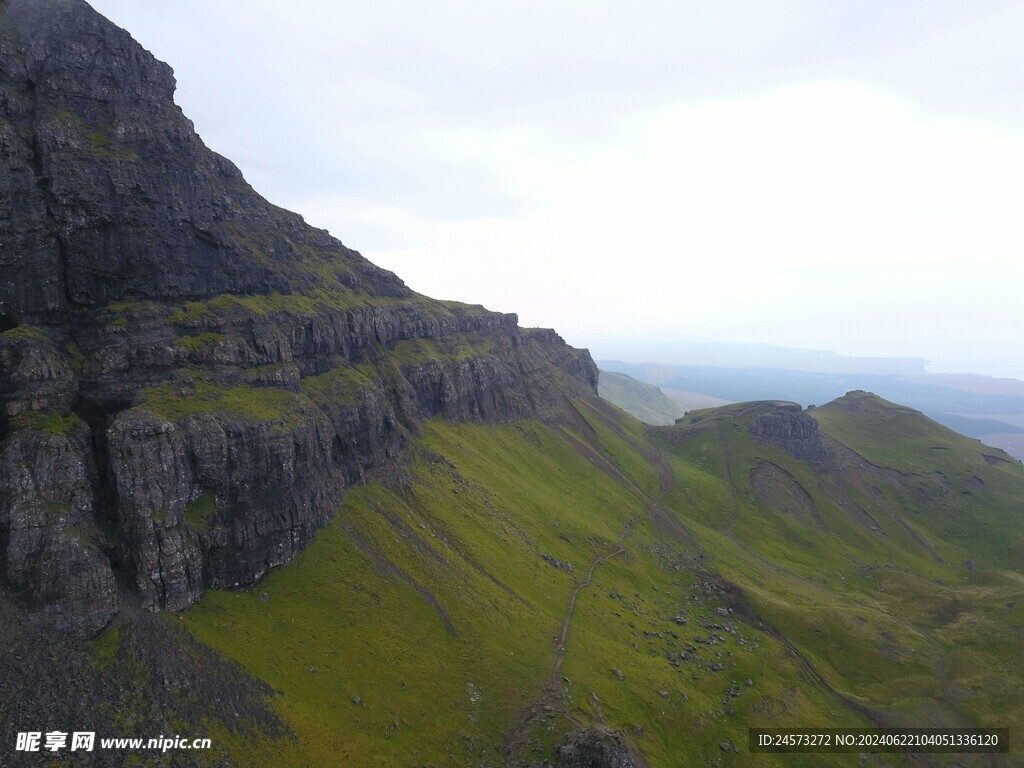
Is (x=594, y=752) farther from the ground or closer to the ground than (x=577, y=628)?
farther from the ground

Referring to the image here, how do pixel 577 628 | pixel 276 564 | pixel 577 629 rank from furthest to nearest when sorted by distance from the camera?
pixel 577 628, pixel 577 629, pixel 276 564

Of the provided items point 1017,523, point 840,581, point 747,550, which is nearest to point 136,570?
point 747,550

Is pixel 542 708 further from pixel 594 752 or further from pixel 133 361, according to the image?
pixel 133 361

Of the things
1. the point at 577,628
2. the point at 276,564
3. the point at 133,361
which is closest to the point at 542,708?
the point at 577,628

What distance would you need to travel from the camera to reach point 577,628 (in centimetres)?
10206

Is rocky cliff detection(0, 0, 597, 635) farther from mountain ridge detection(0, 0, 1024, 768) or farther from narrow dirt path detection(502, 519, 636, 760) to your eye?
narrow dirt path detection(502, 519, 636, 760)

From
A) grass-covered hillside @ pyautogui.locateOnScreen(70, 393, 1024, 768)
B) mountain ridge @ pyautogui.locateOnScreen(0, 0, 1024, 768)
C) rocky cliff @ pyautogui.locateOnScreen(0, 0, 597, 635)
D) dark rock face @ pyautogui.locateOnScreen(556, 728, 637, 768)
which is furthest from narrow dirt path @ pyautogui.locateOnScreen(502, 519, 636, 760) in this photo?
rocky cliff @ pyautogui.locateOnScreen(0, 0, 597, 635)

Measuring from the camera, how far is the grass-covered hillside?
7262cm

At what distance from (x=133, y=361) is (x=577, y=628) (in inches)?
3689

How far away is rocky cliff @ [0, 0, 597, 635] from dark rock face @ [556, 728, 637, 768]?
54560 mm

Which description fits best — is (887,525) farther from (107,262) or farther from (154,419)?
(107,262)

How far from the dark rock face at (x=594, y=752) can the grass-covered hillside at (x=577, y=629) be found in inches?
37.5

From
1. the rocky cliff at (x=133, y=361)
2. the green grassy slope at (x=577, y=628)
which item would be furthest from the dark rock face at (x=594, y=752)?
the rocky cliff at (x=133, y=361)

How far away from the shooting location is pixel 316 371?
118 metres
